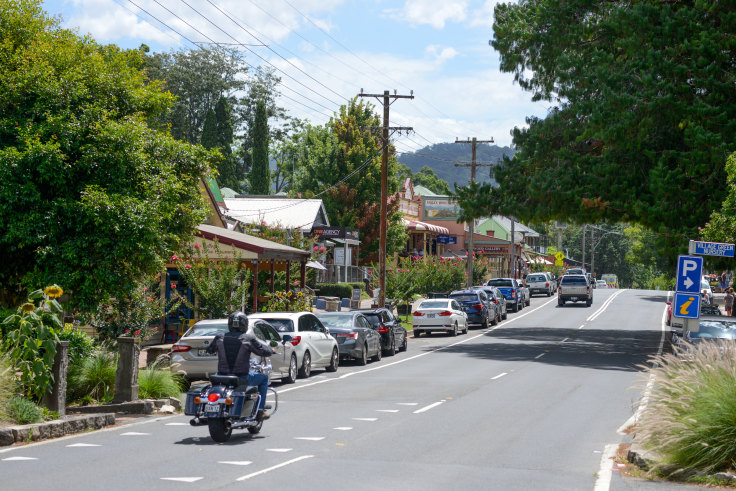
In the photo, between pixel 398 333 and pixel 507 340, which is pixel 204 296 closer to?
pixel 398 333

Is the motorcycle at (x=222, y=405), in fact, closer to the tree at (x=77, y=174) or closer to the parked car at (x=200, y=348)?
the tree at (x=77, y=174)

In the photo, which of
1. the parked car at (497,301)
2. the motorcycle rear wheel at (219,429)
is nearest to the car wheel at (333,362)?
the motorcycle rear wheel at (219,429)

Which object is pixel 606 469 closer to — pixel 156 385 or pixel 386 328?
pixel 156 385

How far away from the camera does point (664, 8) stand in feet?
97.3

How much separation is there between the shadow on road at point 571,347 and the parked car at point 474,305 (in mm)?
1122

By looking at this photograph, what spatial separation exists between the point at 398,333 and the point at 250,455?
61.4ft

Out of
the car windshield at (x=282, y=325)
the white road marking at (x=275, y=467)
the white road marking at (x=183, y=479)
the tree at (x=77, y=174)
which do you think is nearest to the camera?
the white road marking at (x=183, y=479)

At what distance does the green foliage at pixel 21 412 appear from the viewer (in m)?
12.2

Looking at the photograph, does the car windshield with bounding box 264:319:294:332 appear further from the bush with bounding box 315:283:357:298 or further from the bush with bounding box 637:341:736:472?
the bush with bounding box 315:283:357:298

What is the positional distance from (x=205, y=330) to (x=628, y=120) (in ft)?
54.3

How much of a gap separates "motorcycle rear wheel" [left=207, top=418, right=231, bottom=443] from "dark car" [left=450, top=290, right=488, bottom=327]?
29.7 m

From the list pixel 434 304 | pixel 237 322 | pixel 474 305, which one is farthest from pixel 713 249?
pixel 474 305

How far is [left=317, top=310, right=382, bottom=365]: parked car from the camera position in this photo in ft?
81.5

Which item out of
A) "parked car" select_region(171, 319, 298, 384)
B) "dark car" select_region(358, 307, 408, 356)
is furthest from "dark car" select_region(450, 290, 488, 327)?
"parked car" select_region(171, 319, 298, 384)
